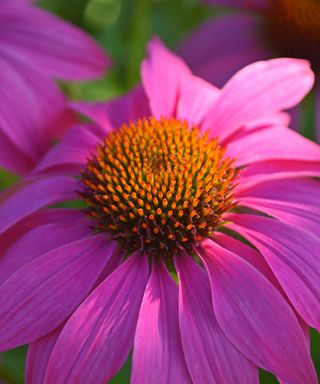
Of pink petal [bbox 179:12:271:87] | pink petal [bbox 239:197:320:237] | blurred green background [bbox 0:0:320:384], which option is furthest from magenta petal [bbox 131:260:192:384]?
blurred green background [bbox 0:0:320:384]

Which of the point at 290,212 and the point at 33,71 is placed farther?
the point at 33,71

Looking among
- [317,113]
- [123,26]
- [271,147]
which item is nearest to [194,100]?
[271,147]

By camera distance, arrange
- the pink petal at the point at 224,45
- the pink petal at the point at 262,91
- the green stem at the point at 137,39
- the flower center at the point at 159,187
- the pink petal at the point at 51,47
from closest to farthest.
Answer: the flower center at the point at 159,187 → the pink petal at the point at 262,91 → the pink petal at the point at 51,47 → the pink petal at the point at 224,45 → the green stem at the point at 137,39

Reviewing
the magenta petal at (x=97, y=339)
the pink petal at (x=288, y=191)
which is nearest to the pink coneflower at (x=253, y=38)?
the pink petal at (x=288, y=191)

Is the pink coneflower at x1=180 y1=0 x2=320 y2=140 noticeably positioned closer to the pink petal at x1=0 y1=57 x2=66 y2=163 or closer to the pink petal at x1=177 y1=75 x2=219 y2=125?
the pink petal at x1=177 y1=75 x2=219 y2=125

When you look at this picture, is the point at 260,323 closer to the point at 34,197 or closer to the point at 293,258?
the point at 293,258

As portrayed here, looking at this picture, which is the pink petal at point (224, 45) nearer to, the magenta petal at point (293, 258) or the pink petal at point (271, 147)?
the pink petal at point (271, 147)

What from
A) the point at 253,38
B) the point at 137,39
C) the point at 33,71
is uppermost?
the point at 33,71

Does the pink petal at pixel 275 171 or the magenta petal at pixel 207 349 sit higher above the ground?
the pink petal at pixel 275 171
